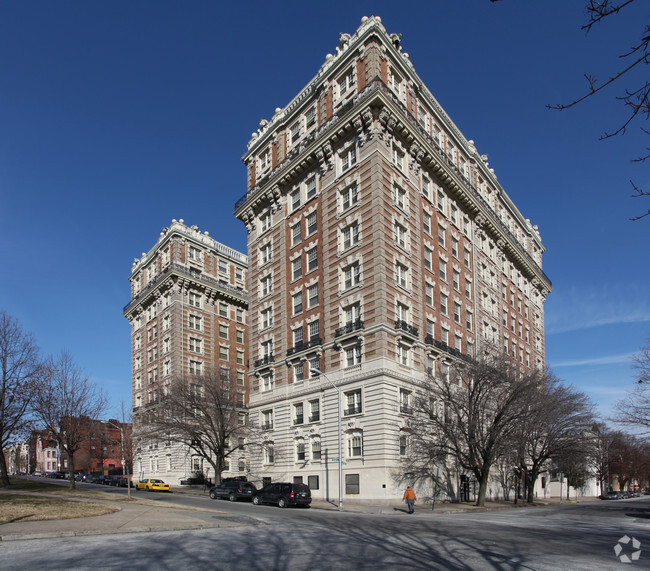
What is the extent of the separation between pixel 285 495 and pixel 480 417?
53.0 feet

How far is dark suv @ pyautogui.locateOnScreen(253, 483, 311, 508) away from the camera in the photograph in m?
34.0

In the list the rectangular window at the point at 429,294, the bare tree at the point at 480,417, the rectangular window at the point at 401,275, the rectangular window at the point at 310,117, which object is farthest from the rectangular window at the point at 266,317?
the rectangular window at the point at 310,117

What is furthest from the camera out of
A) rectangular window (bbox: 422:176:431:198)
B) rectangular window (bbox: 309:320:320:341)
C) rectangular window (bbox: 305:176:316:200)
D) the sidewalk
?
rectangular window (bbox: 422:176:431:198)

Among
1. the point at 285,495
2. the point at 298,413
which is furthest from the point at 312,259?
the point at 285,495

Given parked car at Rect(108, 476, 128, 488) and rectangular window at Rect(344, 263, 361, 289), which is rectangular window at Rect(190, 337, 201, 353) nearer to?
parked car at Rect(108, 476, 128, 488)

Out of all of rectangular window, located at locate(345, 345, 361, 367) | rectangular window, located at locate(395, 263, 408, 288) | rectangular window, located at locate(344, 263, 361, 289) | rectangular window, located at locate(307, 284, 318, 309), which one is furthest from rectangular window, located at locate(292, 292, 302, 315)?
rectangular window, located at locate(395, 263, 408, 288)

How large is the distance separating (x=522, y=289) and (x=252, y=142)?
42288 mm

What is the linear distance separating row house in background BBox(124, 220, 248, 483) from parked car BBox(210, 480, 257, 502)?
78.7 feet

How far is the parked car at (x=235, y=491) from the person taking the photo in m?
38.7

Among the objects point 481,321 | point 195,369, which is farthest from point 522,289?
point 195,369

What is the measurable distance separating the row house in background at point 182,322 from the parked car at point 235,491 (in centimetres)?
2398

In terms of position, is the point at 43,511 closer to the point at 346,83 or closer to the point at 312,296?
the point at 312,296

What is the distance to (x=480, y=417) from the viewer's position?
41125 millimetres

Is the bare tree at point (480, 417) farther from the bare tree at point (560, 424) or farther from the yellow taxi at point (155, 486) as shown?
the yellow taxi at point (155, 486)
